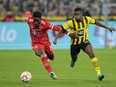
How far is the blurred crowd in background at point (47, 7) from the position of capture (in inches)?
1412

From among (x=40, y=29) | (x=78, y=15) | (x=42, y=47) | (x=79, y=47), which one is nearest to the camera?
(x=78, y=15)

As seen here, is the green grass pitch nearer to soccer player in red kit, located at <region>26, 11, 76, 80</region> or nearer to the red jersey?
soccer player in red kit, located at <region>26, 11, 76, 80</region>

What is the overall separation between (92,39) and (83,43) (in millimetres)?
17216

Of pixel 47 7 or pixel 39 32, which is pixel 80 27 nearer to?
pixel 39 32

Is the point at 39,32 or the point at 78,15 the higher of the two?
the point at 78,15

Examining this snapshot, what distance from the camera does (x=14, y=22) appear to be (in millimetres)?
34719

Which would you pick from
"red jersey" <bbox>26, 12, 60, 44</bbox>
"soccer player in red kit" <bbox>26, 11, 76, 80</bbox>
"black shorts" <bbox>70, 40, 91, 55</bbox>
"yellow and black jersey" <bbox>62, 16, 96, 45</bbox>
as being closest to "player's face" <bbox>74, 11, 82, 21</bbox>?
"yellow and black jersey" <bbox>62, 16, 96, 45</bbox>

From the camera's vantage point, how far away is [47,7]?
119 ft

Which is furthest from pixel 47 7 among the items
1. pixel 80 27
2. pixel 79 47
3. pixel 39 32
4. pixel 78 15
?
pixel 78 15

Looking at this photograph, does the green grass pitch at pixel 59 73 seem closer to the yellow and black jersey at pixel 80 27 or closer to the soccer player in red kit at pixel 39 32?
the soccer player in red kit at pixel 39 32

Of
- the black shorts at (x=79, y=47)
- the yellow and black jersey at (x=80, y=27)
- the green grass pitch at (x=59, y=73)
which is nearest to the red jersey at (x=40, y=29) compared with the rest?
the yellow and black jersey at (x=80, y=27)

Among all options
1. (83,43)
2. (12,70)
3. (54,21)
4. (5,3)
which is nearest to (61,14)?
(54,21)

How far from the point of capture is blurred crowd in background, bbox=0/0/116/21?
35.9 metres

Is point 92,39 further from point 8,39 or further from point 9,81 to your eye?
point 9,81
